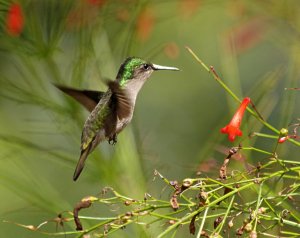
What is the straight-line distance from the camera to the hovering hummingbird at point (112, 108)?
2.44m

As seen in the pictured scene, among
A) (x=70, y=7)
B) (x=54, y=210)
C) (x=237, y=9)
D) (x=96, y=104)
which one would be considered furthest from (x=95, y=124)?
(x=237, y=9)

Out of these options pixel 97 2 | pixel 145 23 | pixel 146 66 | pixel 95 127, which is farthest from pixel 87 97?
pixel 145 23

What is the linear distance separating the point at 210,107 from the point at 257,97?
7.97 ft

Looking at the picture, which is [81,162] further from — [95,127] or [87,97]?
[87,97]

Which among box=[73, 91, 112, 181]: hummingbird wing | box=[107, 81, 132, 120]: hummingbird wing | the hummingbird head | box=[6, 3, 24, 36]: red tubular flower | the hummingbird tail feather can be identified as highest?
box=[6, 3, 24, 36]: red tubular flower

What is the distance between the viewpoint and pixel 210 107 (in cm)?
509

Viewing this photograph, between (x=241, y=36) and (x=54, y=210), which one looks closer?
(x=54, y=210)

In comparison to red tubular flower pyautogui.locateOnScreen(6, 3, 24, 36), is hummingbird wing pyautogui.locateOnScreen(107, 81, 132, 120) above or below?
below

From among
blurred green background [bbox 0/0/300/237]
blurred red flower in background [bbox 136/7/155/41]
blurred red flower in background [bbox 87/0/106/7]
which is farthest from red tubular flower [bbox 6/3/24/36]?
blurred red flower in background [bbox 136/7/155/41]

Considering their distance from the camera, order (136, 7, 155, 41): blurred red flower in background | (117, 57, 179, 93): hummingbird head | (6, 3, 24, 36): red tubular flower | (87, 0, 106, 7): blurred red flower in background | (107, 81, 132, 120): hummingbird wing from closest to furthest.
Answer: (107, 81, 132, 120): hummingbird wing
(117, 57, 179, 93): hummingbird head
(6, 3, 24, 36): red tubular flower
(87, 0, 106, 7): blurred red flower in background
(136, 7, 155, 41): blurred red flower in background

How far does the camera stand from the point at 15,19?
2.83 meters

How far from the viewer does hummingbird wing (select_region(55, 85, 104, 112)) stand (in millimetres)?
2555

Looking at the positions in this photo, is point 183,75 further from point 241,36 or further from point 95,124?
point 95,124

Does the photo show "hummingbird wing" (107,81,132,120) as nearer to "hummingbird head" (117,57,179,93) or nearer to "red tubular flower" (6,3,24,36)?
"hummingbird head" (117,57,179,93)
